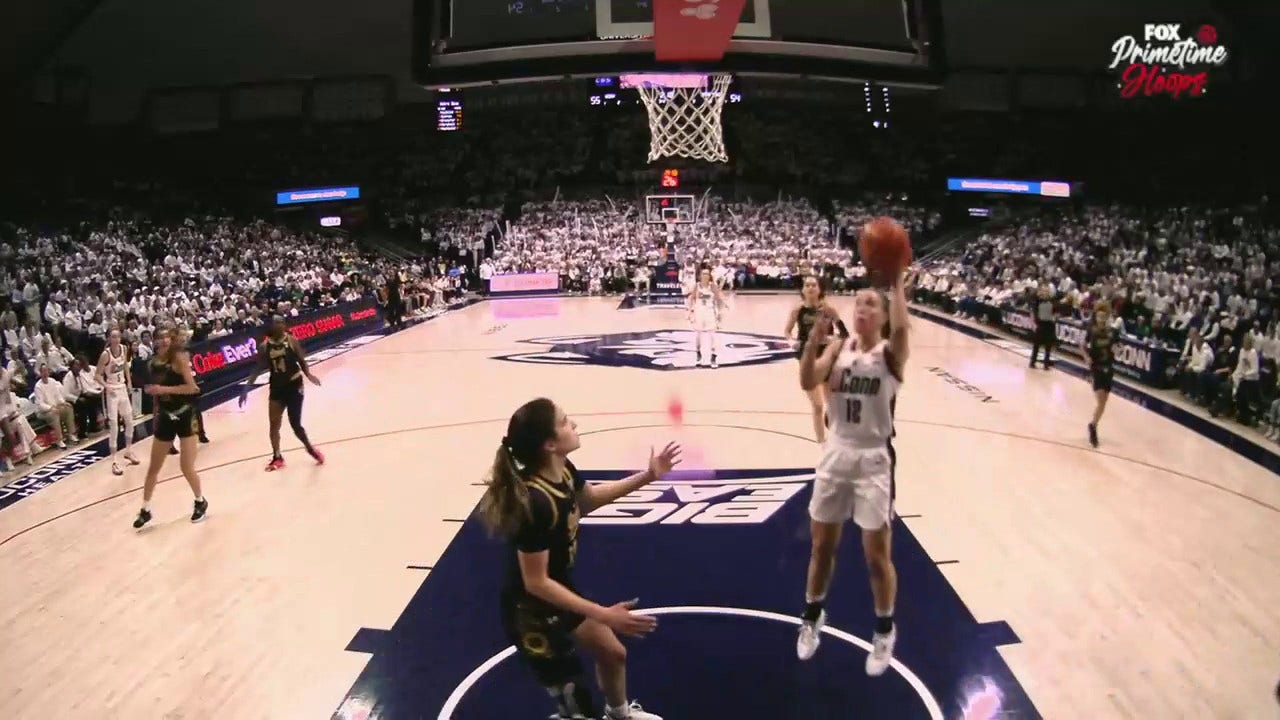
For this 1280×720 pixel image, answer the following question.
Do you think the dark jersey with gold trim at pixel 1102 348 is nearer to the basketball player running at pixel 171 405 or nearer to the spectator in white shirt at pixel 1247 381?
the spectator in white shirt at pixel 1247 381

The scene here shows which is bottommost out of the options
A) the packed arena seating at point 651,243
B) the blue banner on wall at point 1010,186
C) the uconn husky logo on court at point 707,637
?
the uconn husky logo on court at point 707,637

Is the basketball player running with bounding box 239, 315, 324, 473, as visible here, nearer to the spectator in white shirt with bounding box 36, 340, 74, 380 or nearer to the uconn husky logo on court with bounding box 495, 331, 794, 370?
the spectator in white shirt with bounding box 36, 340, 74, 380

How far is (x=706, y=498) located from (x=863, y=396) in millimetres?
3487

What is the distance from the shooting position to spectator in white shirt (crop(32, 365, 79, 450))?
1005 centimetres

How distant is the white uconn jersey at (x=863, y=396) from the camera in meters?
4.06

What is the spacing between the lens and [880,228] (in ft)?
12.9

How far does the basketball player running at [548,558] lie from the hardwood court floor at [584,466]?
1.80 metres

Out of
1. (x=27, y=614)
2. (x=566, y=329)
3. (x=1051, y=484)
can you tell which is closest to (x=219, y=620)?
(x=27, y=614)

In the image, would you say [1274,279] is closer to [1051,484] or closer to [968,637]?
[1051,484]

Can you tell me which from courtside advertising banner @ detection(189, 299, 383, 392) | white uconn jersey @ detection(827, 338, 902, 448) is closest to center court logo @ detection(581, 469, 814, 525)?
white uconn jersey @ detection(827, 338, 902, 448)

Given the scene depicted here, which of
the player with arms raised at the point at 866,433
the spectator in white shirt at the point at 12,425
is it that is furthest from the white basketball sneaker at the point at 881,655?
the spectator in white shirt at the point at 12,425

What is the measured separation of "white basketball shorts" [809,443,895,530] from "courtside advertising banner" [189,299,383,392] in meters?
10.2

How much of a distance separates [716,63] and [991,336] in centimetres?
1179

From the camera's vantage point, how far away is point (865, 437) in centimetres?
412
